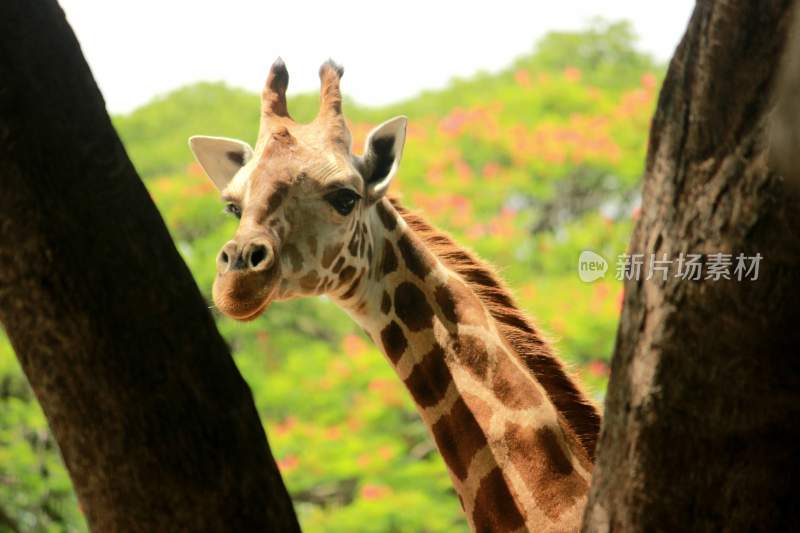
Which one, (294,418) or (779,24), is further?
(294,418)

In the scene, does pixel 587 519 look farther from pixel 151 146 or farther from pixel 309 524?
pixel 151 146

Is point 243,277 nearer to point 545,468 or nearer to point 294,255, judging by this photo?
point 294,255

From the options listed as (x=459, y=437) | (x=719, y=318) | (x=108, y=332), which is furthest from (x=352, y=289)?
(x=719, y=318)

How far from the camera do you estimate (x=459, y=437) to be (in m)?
3.67

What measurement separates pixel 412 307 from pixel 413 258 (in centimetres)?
20

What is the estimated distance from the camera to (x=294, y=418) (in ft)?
34.2

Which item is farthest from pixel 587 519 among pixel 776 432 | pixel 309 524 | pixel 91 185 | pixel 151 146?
pixel 151 146

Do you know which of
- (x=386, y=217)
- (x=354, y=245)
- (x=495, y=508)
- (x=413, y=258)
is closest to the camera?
(x=495, y=508)

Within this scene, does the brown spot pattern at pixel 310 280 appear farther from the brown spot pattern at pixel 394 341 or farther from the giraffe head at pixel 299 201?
the brown spot pattern at pixel 394 341

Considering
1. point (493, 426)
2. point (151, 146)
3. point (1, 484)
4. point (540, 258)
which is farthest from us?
point (151, 146)

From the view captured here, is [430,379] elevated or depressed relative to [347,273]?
depressed

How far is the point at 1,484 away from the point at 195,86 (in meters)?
5.93

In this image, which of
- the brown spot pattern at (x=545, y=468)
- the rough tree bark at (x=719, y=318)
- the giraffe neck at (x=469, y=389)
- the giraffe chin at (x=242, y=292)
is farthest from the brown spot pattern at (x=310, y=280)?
the rough tree bark at (x=719, y=318)

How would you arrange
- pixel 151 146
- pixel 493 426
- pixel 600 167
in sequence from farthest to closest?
pixel 151 146
pixel 600 167
pixel 493 426
